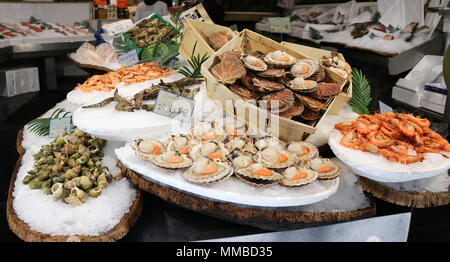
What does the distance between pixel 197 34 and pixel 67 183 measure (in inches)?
51.9

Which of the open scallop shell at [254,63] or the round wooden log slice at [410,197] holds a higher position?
the open scallop shell at [254,63]

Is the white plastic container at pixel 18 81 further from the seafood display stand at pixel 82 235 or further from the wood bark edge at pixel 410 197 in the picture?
the wood bark edge at pixel 410 197

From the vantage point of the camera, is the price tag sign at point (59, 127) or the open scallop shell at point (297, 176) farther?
the price tag sign at point (59, 127)

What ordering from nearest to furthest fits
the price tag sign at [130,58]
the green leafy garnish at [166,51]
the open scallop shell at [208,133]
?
1. the open scallop shell at [208,133]
2. the green leafy garnish at [166,51]
3. the price tag sign at [130,58]

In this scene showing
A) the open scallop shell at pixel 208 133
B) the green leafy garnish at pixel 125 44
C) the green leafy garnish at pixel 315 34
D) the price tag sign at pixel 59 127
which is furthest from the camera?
the green leafy garnish at pixel 315 34

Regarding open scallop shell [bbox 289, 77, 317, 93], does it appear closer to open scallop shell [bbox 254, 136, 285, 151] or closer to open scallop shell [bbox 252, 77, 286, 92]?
open scallop shell [bbox 252, 77, 286, 92]

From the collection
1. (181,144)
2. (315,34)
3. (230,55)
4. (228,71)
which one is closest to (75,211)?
(181,144)

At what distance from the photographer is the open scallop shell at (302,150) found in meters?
1.49

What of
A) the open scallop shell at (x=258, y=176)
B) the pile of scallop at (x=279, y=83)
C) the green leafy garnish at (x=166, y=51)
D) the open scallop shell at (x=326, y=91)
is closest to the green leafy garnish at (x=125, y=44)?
the green leafy garnish at (x=166, y=51)

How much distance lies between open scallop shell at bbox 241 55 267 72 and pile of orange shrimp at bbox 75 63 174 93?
82 cm

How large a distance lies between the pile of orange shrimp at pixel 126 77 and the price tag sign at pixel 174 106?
1.96ft

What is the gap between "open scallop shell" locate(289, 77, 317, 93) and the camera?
170 cm

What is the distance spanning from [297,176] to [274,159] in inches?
4.6
